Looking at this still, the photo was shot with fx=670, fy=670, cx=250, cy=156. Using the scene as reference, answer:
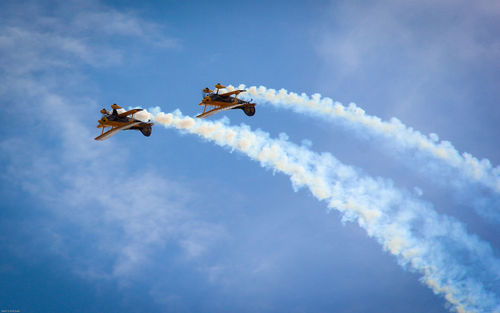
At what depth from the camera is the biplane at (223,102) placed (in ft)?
387

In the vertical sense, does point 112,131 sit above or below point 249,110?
below

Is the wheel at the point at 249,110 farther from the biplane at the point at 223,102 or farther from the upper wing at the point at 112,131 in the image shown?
the upper wing at the point at 112,131

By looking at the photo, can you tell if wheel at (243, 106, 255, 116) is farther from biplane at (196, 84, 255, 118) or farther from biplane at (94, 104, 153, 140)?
biplane at (94, 104, 153, 140)

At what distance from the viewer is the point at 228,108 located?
121 m

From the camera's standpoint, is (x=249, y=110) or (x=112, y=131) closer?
(x=112, y=131)

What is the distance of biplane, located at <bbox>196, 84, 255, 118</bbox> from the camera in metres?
118

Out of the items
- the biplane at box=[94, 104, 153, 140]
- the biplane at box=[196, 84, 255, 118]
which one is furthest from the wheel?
the biplane at box=[94, 104, 153, 140]

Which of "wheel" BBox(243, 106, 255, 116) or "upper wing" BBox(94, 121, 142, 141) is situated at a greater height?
"wheel" BBox(243, 106, 255, 116)

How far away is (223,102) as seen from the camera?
119562 mm

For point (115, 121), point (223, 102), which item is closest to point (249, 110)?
point (223, 102)

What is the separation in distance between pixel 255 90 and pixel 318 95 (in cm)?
1226

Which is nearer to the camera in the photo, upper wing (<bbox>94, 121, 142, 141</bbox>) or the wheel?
upper wing (<bbox>94, 121, 142, 141</bbox>)

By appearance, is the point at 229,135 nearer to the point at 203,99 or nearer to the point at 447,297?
the point at 203,99

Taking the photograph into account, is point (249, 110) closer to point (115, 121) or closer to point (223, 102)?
point (223, 102)
